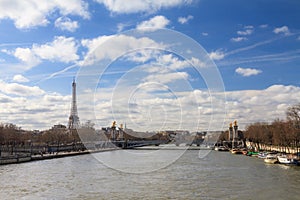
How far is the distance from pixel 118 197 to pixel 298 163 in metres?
17.9

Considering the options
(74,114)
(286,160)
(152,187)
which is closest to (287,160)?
(286,160)

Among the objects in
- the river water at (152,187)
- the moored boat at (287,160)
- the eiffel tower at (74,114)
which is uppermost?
the eiffel tower at (74,114)

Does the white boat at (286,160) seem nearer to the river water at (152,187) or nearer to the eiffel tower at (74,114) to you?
the river water at (152,187)

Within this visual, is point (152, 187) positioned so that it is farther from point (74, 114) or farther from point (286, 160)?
point (74, 114)

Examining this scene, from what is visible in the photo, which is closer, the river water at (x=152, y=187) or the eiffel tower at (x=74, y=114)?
the river water at (x=152, y=187)

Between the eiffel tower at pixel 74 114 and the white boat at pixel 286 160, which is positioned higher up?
the eiffel tower at pixel 74 114

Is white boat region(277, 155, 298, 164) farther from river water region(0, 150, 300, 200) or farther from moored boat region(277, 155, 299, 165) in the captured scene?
river water region(0, 150, 300, 200)

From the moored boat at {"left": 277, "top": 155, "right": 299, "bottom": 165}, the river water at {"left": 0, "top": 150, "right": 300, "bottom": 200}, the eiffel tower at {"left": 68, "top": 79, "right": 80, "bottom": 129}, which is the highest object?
the eiffel tower at {"left": 68, "top": 79, "right": 80, "bottom": 129}

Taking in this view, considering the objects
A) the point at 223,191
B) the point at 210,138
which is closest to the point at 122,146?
the point at 210,138

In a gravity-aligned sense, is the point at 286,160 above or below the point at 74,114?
below

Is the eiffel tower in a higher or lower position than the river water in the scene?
higher

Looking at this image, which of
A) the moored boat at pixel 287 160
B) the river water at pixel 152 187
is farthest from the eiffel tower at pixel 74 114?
the river water at pixel 152 187

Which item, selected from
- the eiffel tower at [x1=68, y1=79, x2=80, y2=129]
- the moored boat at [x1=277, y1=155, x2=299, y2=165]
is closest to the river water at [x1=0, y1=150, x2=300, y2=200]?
the moored boat at [x1=277, y1=155, x2=299, y2=165]

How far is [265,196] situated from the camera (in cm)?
1447
